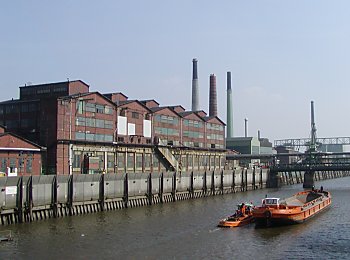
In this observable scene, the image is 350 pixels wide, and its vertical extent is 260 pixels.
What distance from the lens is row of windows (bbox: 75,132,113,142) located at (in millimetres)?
84319

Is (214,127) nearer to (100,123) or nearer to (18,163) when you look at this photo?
(100,123)

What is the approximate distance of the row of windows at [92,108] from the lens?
85.4 metres

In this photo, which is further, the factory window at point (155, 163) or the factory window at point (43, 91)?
the factory window at point (155, 163)

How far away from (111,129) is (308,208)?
139ft

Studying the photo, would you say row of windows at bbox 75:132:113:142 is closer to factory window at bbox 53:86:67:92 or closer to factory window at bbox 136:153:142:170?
factory window at bbox 136:153:142:170

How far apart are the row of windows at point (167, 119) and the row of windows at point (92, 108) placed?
663 inches

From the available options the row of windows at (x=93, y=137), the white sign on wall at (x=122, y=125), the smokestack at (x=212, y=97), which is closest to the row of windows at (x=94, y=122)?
the row of windows at (x=93, y=137)

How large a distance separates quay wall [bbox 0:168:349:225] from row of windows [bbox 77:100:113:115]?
16.6 m

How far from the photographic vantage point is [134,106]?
328ft

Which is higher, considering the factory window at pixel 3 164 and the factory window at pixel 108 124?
the factory window at pixel 108 124

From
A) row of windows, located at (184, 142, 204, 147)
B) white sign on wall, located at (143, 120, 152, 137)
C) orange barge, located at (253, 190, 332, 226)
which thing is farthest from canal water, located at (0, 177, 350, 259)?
row of windows, located at (184, 142, 204, 147)

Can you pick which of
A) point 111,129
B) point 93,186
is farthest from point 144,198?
point 111,129

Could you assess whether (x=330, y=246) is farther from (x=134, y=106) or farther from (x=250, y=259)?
(x=134, y=106)

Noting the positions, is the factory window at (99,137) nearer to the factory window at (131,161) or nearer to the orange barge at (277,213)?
the factory window at (131,161)
